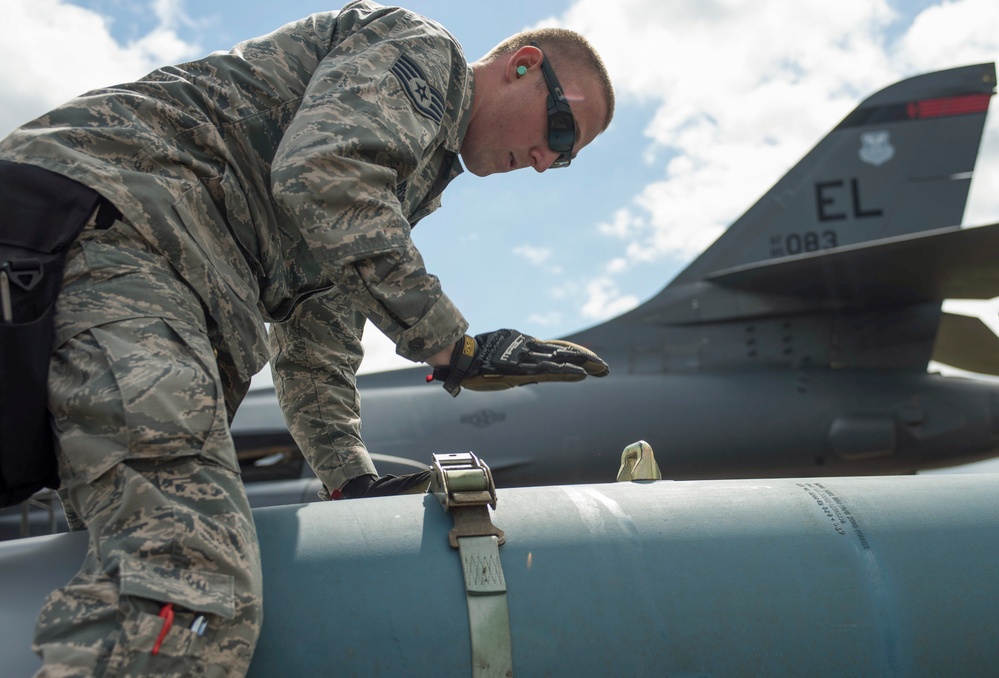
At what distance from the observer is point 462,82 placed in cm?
192

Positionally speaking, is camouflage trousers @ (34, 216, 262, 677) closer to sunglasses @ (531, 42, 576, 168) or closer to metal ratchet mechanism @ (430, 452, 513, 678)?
metal ratchet mechanism @ (430, 452, 513, 678)

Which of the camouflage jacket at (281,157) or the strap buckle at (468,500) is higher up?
the camouflage jacket at (281,157)

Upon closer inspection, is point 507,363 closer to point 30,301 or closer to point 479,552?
point 479,552

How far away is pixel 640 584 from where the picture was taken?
5.47 feet

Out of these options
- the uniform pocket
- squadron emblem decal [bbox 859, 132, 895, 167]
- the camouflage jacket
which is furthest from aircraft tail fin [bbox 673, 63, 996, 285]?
the uniform pocket

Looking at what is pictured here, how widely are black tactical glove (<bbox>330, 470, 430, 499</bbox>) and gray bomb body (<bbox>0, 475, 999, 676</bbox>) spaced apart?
330mm

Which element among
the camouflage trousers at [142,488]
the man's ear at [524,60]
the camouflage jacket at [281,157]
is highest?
the man's ear at [524,60]

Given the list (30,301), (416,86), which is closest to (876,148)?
(416,86)

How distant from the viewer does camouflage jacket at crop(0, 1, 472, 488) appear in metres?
1.54

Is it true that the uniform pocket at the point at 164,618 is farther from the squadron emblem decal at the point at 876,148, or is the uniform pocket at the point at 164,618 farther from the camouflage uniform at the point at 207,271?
the squadron emblem decal at the point at 876,148

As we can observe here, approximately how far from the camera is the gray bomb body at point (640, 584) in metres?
1.54

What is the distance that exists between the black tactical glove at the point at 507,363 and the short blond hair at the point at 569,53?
0.70m

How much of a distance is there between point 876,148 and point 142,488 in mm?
8342

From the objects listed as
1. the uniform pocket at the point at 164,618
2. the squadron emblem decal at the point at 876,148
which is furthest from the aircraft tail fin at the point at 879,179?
the uniform pocket at the point at 164,618
